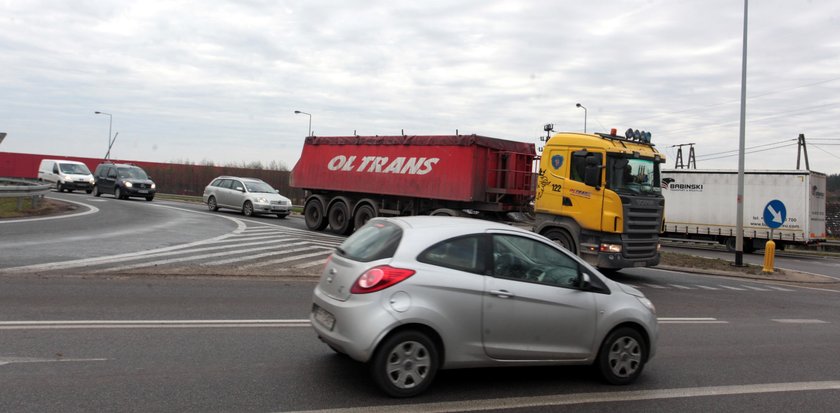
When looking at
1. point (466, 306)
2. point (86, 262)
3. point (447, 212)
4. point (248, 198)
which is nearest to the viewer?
point (466, 306)

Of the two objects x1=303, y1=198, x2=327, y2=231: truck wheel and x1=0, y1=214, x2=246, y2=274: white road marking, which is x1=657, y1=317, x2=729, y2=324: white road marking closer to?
x1=0, y1=214, x2=246, y2=274: white road marking

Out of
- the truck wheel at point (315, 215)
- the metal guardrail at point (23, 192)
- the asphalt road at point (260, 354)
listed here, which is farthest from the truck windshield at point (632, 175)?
the metal guardrail at point (23, 192)

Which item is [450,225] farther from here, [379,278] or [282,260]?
[282,260]

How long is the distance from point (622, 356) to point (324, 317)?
271 centimetres

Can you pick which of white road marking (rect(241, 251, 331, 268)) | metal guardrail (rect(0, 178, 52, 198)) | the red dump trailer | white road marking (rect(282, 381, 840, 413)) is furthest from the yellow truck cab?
metal guardrail (rect(0, 178, 52, 198))

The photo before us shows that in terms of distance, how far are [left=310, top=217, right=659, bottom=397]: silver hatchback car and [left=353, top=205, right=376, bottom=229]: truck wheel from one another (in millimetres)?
14377

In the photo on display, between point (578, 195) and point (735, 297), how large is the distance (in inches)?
145

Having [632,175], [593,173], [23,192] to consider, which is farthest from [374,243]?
[23,192]

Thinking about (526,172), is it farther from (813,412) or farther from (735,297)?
(813,412)

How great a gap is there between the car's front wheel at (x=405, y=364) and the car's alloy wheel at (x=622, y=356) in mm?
1665

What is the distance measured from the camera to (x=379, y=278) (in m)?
4.95

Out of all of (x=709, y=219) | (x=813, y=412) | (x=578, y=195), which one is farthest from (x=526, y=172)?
(x=709, y=219)

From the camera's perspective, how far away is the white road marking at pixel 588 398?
4.78m

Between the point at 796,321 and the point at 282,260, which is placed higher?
the point at 282,260
